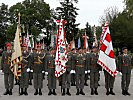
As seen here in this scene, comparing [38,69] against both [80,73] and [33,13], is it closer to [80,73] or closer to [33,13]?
[80,73]

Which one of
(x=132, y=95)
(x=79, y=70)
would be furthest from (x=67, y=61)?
(x=132, y=95)

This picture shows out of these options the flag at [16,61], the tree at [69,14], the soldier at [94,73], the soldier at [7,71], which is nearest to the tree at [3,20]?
the tree at [69,14]

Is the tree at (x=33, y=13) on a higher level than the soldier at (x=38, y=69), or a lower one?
higher

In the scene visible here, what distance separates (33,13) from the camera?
5634 centimetres

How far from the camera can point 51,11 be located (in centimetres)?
6225

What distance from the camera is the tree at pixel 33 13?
54425 mm

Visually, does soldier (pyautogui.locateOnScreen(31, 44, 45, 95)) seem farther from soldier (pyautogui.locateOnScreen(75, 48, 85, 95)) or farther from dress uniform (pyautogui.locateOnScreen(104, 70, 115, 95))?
dress uniform (pyautogui.locateOnScreen(104, 70, 115, 95))

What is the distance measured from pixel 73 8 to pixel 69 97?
2013 inches

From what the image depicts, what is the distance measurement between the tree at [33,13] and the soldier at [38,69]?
138 feet

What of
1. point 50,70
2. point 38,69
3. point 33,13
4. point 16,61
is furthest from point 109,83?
point 33,13

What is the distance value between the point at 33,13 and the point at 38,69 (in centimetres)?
4673

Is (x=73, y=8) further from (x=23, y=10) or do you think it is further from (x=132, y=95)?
(x=132, y=95)

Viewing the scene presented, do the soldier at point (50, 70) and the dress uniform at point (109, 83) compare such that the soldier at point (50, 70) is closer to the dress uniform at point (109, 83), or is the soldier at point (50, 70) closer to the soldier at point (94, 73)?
the soldier at point (94, 73)

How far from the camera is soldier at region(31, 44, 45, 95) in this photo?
10.6 m
